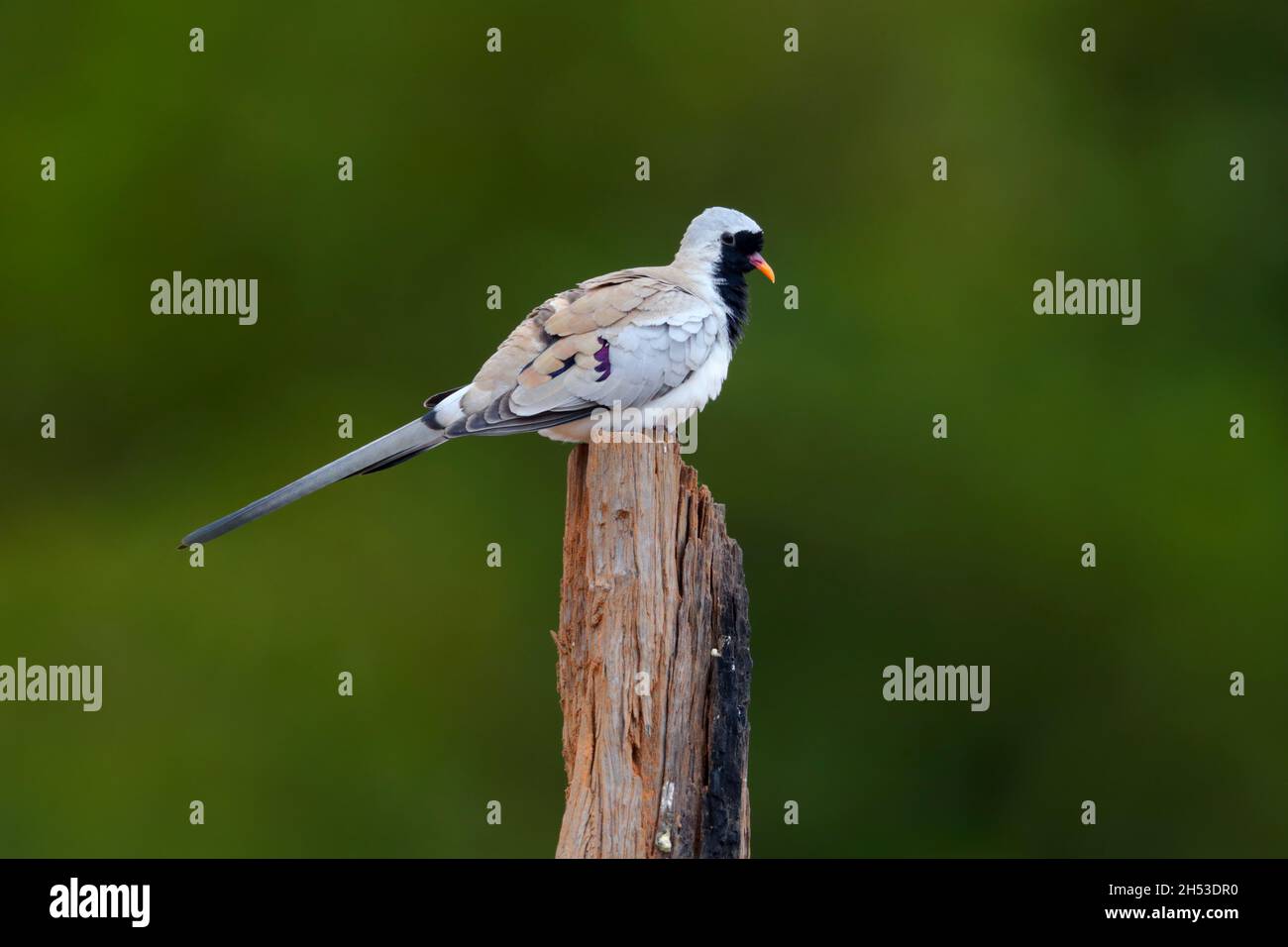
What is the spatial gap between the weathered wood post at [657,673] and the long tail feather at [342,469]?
95 centimetres

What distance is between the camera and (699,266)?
8.59m

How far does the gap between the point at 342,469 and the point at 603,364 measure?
4.17 ft

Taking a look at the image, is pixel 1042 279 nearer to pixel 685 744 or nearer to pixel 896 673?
pixel 896 673

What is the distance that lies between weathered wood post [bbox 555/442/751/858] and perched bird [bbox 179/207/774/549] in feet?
2.48

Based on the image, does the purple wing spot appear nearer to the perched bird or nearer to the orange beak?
the perched bird

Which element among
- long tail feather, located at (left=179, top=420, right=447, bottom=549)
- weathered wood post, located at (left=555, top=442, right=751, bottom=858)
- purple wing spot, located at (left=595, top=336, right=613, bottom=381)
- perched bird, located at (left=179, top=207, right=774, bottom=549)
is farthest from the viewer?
purple wing spot, located at (left=595, top=336, right=613, bottom=381)

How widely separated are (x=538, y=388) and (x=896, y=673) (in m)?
6.55

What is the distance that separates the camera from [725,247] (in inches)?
341

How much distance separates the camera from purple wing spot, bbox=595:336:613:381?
7.75 meters

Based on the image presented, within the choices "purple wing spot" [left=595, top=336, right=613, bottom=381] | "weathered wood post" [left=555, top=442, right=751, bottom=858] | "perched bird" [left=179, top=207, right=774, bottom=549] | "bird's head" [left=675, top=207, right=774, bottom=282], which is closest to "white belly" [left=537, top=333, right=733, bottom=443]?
"perched bird" [left=179, top=207, right=774, bottom=549]

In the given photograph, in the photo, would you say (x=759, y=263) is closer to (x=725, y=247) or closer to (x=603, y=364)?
(x=725, y=247)

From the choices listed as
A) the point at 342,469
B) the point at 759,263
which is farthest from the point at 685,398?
the point at 342,469

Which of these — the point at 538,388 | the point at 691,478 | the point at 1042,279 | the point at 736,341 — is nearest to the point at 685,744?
the point at 691,478

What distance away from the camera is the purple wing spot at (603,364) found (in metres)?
7.75
